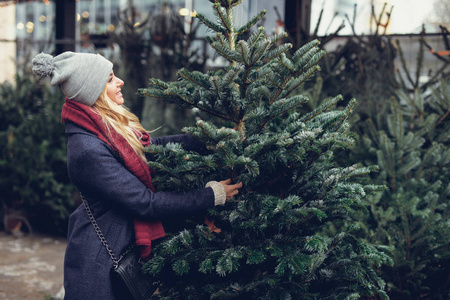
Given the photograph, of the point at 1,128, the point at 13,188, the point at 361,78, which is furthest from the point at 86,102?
the point at 1,128

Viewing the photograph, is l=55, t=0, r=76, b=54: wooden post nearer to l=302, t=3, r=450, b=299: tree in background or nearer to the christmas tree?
l=302, t=3, r=450, b=299: tree in background

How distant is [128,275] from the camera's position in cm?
206

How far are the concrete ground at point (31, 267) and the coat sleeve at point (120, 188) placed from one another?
233 centimetres

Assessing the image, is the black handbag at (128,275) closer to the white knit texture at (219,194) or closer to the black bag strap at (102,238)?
the black bag strap at (102,238)

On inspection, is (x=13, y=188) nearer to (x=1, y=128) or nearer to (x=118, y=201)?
(x=1, y=128)

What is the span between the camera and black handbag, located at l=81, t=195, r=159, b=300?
6.75ft

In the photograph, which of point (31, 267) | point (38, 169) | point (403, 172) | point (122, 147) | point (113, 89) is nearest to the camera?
point (122, 147)

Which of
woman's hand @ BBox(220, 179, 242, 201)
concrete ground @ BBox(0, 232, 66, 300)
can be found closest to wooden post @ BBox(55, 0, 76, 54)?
concrete ground @ BBox(0, 232, 66, 300)

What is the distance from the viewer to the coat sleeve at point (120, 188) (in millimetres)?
1973

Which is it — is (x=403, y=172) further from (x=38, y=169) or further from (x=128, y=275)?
(x=38, y=169)

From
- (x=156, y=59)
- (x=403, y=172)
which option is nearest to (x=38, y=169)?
(x=156, y=59)

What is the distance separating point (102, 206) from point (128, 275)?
1.15 feet

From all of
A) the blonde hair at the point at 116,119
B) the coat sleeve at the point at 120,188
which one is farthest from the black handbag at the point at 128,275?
the blonde hair at the point at 116,119

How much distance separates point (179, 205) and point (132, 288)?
47cm
